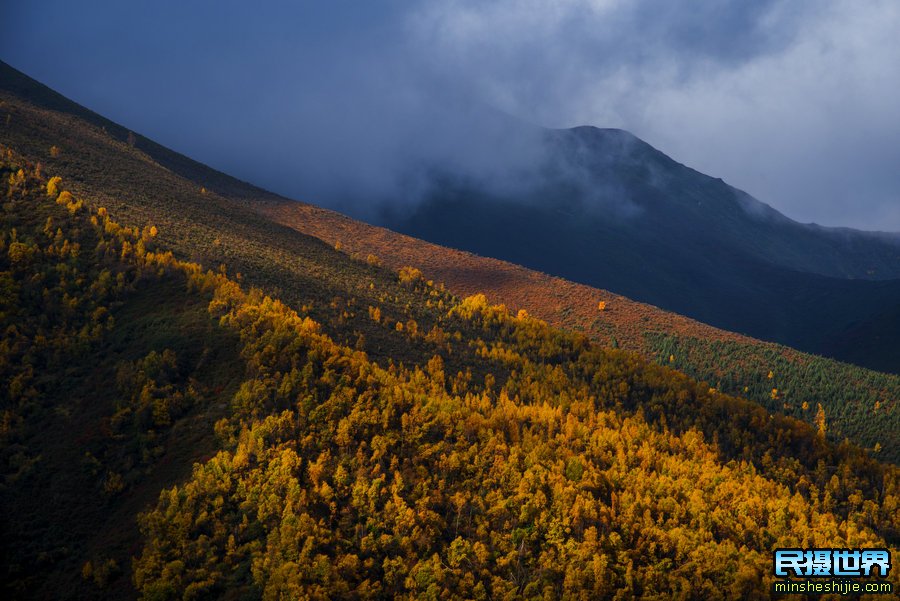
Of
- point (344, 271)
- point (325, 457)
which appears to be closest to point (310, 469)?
point (325, 457)

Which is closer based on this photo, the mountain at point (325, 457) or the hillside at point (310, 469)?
the hillside at point (310, 469)

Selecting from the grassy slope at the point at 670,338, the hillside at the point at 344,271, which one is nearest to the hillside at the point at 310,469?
the hillside at the point at 344,271

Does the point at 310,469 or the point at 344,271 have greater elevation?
the point at 344,271

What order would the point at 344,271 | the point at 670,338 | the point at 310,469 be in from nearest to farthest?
the point at 310,469 → the point at 344,271 → the point at 670,338

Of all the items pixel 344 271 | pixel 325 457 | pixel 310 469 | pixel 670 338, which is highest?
pixel 670 338

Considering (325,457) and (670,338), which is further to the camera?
(670,338)

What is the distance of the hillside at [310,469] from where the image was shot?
36.7 m

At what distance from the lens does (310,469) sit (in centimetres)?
4019

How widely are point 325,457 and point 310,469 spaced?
5.01 feet

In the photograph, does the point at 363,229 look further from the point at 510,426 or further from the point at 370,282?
the point at 510,426

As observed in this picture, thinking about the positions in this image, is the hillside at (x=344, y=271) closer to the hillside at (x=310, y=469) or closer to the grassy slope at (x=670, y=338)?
the grassy slope at (x=670, y=338)

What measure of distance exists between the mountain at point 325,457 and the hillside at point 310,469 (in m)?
0.15

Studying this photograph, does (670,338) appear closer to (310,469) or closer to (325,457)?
(325,457)

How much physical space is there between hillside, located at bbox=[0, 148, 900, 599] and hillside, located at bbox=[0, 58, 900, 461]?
540 inches
